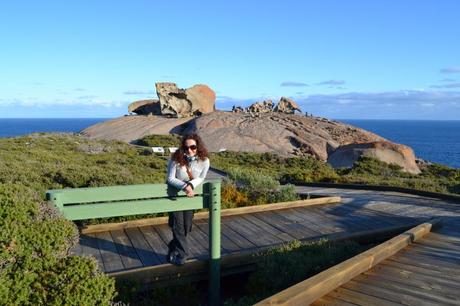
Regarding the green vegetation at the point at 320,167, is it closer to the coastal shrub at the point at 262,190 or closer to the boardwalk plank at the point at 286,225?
the coastal shrub at the point at 262,190

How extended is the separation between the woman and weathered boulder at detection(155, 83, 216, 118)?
48.5m

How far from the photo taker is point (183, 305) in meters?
4.70

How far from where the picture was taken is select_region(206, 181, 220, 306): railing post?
495cm

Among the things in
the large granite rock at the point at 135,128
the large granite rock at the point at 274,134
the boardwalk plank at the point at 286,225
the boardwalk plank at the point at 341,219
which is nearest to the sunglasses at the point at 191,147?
the boardwalk plank at the point at 286,225

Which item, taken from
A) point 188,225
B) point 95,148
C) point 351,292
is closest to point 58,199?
point 188,225

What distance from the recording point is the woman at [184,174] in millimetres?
5143

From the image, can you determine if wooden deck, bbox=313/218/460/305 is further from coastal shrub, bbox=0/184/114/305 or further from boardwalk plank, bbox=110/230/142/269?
boardwalk plank, bbox=110/230/142/269

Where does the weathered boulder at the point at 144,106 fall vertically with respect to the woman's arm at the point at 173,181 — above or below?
above

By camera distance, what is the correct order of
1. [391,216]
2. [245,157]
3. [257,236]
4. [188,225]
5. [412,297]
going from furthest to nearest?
[245,157], [391,216], [257,236], [188,225], [412,297]

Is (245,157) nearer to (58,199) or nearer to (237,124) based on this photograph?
(237,124)

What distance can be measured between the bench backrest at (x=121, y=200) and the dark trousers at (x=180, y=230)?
1.03ft

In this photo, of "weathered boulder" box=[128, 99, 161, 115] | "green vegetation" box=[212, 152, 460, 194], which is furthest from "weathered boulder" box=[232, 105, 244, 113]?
"green vegetation" box=[212, 152, 460, 194]

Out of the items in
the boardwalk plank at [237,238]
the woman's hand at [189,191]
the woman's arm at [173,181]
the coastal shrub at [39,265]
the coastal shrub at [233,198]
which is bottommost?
the boardwalk plank at [237,238]

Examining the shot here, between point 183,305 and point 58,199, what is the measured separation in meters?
1.73
